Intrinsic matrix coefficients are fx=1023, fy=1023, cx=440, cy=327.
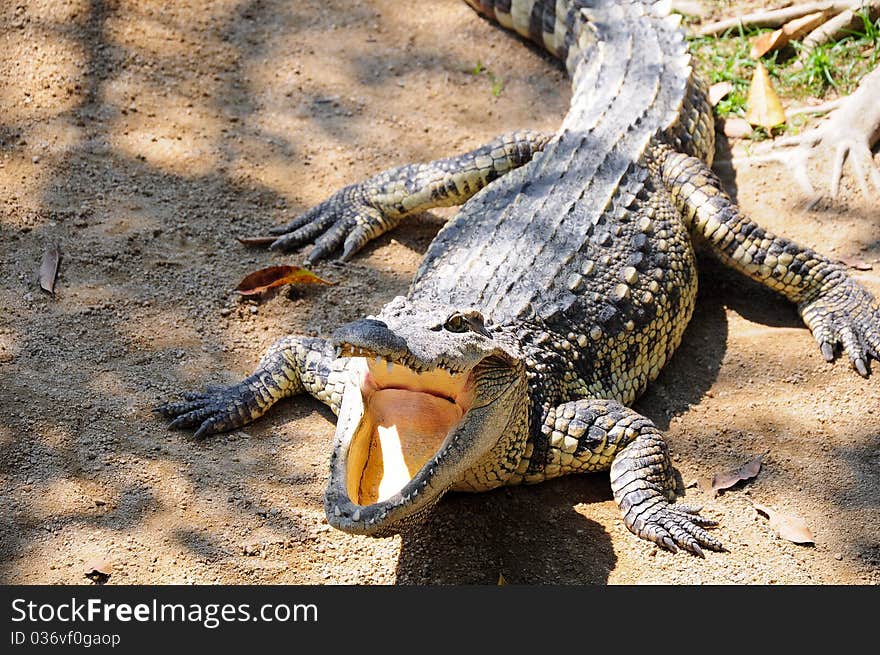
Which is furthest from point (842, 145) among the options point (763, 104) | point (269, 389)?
point (269, 389)

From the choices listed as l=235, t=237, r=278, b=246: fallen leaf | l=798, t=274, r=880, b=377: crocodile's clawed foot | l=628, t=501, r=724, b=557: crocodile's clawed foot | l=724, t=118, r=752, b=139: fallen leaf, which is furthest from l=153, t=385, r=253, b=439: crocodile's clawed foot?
l=724, t=118, r=752, b=139: fallen leaf

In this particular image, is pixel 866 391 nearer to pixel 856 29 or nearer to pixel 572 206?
pixel 572 206

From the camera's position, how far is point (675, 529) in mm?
3695

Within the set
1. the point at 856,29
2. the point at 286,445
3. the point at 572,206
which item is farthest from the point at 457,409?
the point at 856,29

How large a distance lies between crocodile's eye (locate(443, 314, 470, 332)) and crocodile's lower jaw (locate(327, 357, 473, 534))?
155mm

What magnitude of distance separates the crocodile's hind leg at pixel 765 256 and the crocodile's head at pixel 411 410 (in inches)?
66.6

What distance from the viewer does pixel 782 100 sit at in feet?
19.7

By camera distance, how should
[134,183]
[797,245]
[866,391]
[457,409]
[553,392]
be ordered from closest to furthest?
[457,409]
[553,392]
[866,391]
[797,245]
[134,183]

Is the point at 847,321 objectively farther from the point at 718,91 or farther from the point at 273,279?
the point at 273,279

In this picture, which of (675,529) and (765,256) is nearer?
(675,529)

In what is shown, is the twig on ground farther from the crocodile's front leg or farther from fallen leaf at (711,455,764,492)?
the crocodile's front leg

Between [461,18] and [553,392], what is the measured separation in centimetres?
348

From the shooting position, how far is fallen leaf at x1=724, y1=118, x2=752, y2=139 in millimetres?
5879

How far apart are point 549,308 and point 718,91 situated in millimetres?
2669
